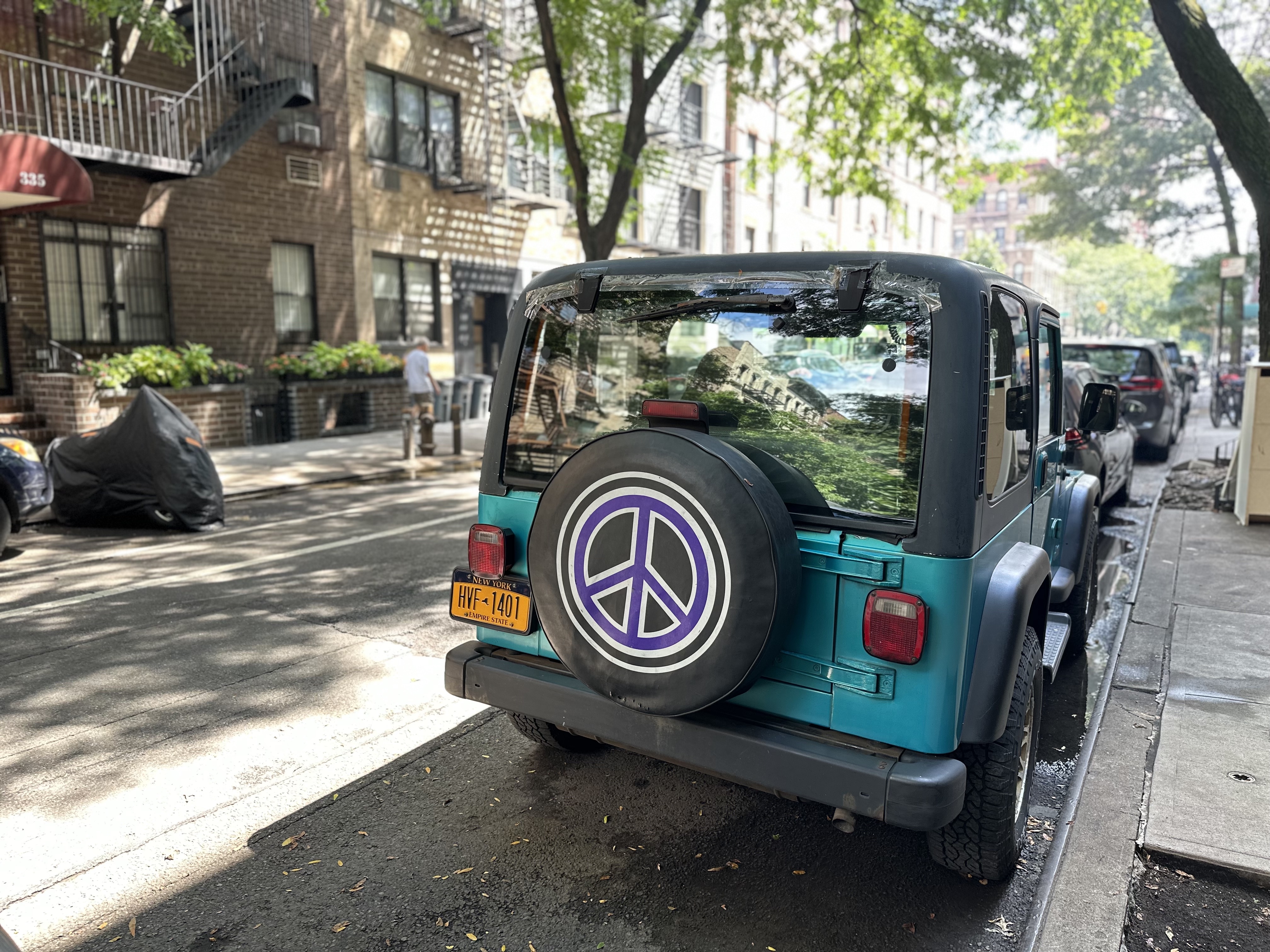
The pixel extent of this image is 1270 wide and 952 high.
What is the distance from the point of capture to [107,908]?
297 cm

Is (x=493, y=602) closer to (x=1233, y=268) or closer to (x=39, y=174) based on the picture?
(x=39, y=174)

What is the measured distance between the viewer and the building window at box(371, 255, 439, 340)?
19500 millimetres

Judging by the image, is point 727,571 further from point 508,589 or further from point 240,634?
point 240,634

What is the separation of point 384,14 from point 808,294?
18861 mm

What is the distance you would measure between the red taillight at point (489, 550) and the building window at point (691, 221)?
2577 cm

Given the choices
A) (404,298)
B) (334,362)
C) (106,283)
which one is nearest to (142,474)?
(106,283)

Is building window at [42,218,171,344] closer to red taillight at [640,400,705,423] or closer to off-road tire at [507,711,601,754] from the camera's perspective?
off-road tire at [507,711,601,754]

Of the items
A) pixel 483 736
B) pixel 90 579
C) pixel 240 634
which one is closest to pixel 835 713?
pixel 483 736

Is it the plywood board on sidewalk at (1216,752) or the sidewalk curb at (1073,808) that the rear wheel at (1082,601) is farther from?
the plywood board on sidewalk at (1216,752)

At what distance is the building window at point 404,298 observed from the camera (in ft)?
64.0

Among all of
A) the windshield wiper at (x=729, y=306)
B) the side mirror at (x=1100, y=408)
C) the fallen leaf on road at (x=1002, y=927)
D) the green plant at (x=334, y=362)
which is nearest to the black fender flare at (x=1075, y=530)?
the side mirror at (x=1100, y=408)

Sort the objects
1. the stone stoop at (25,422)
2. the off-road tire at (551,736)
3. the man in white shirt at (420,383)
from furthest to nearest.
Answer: the man in white shirt at (420,383), the stone stoop at (25,422), the off-road tire at (551,736)

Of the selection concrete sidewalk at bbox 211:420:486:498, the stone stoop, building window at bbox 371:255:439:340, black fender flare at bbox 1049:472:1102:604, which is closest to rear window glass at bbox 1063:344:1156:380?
black fender flare at bbox 1049:472:1102:604

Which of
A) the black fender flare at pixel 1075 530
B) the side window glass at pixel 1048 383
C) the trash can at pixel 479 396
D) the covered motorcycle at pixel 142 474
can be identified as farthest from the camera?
the trash can at pixel 479 396
